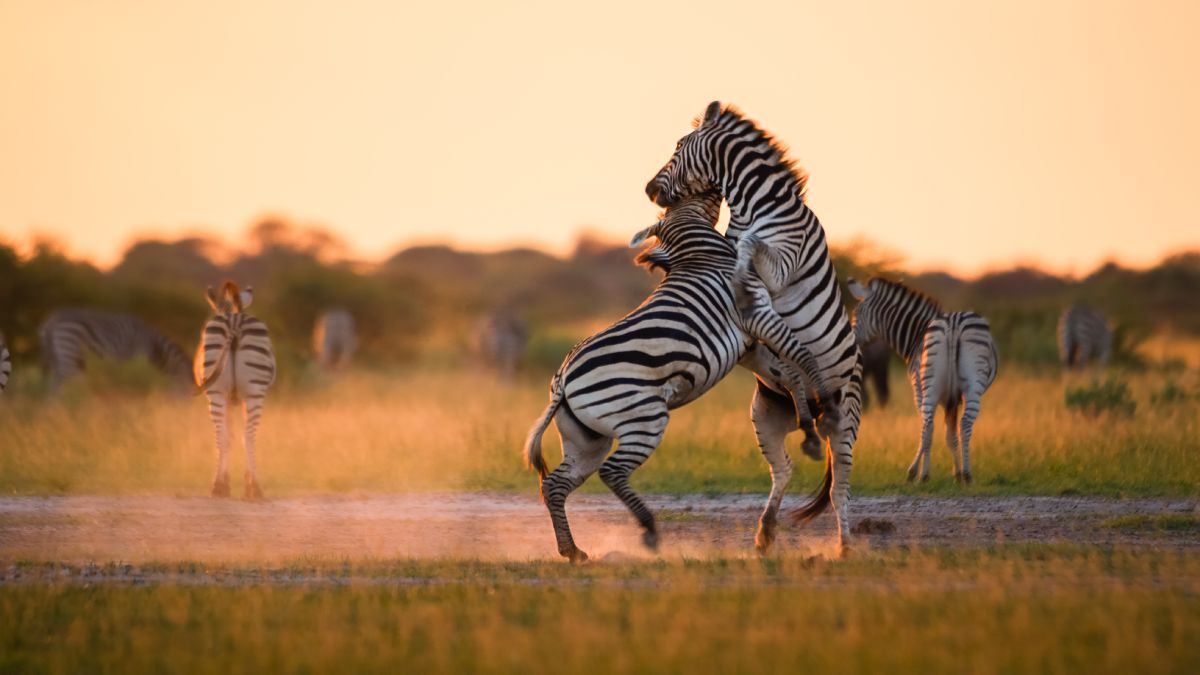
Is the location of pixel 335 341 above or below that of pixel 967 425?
above

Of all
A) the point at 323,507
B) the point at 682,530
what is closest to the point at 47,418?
the point at 323,507

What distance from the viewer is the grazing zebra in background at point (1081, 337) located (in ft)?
75.9

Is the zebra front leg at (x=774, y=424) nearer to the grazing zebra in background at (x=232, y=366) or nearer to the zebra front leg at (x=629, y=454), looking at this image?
the zebra front leg at (x=629, y=454)

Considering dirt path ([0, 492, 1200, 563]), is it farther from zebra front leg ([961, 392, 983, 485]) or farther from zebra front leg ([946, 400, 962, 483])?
zebra front leg ([946, 400, 962, 483])

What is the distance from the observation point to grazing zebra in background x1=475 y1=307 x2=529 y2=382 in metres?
29.2

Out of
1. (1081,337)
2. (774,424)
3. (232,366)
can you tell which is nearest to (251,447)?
(232,366)

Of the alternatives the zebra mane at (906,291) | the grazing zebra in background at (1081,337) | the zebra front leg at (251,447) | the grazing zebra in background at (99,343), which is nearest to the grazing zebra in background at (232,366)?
the zebra front leg at (251,447)

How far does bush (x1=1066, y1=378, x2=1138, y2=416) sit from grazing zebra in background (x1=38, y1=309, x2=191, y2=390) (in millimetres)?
12429

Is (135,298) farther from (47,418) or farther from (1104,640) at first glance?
(1104,640)

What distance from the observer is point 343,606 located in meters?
6.23

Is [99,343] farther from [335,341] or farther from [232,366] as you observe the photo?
[335,341]

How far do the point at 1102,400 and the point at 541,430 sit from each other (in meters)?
9.81

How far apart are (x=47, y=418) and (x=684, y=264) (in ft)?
34.1

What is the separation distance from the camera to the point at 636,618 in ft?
19.0
